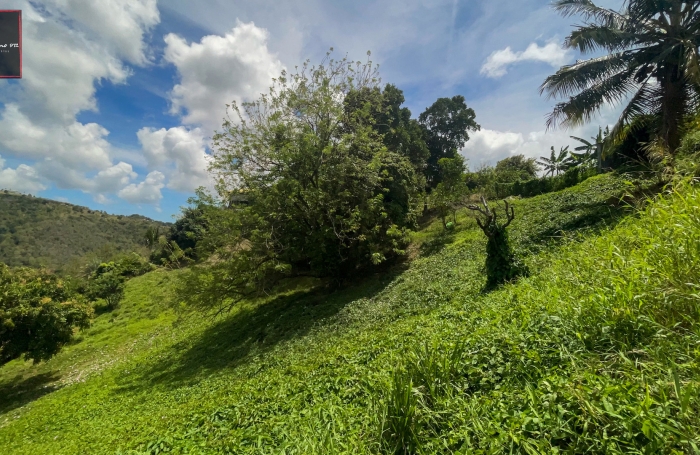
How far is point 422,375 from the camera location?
133 inches

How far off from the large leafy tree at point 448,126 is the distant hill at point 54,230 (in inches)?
2125

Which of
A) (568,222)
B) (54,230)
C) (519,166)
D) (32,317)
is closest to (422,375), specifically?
(568,222)

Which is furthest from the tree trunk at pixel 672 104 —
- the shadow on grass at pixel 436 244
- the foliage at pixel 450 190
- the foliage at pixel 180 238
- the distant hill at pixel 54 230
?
the distant hill at pixel 54 230

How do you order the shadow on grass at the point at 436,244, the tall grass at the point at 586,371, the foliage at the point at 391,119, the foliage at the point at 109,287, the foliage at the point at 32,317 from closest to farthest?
1. the tall grass at the point at 586,371
2. the foliage at the point at 32,317
3. the foliage at the point at 391,119
4. the shadow on grass at the point at 436,244
5. the foliage at the point at 109,287

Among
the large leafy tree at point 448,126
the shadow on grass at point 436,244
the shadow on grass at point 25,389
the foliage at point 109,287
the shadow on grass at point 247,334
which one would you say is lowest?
the shadow on grass at point 25,389

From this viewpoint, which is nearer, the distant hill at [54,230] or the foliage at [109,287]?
the foliage at [109,287]

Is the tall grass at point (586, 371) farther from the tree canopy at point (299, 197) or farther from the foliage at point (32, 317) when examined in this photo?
the foliage at point (32, 317)

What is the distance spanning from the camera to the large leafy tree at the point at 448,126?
106 feet

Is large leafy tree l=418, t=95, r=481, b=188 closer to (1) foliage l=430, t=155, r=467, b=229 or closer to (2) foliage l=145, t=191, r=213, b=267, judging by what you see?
(1) foliage l=430, t=155, r=467, b=229

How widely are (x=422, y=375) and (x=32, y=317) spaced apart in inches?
710

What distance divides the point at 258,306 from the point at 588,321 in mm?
15107

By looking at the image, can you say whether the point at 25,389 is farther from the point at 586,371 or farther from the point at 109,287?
the point at 586,371

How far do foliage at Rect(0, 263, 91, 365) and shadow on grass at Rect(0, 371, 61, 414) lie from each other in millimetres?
1448

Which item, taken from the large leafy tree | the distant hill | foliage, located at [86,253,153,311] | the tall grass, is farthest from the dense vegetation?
the distant hill
